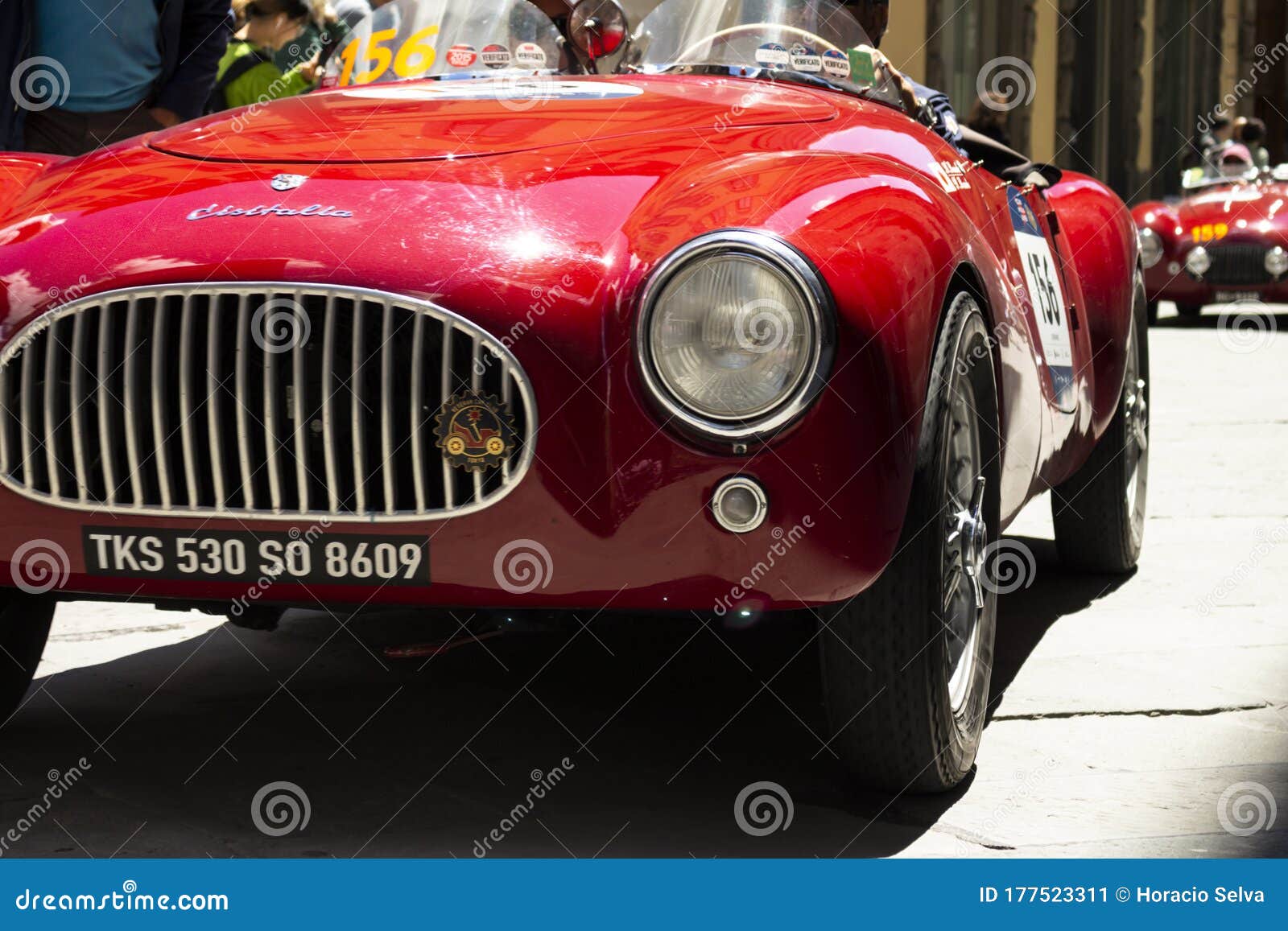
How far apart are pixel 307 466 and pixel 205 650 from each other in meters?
1.75

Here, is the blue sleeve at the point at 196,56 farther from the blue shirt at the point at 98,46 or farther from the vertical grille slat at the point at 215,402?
the vertical grille slat at the point at 215,402

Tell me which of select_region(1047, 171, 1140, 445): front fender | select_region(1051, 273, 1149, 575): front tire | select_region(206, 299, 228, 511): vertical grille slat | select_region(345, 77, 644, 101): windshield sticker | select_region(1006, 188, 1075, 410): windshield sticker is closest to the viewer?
select_region(206, 299, 228, 511): vertical grille slat

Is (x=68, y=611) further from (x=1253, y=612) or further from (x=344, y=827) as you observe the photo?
(x=1253, y=612)

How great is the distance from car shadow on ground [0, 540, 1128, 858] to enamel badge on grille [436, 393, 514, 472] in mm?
382

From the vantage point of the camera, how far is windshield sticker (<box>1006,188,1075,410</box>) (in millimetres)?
4131

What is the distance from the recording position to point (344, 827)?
319 centimetres

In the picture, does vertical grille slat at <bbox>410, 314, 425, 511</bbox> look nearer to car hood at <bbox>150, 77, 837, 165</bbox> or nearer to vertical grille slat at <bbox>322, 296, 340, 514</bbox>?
vertical grille slat at <bbox>322, 296, 340, 514</bbox>

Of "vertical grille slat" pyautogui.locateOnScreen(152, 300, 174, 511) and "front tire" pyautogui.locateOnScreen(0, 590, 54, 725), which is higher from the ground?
"vertical grille slat" pyautogui.locateOnScreen(152, 300, 174, 511)

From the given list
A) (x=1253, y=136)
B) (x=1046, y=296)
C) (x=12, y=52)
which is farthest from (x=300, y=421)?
(x=1253, y=136)

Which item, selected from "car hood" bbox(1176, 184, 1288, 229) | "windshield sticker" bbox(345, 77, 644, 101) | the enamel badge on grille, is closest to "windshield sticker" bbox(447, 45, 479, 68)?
"windshield sticker" bbox(345, 77, 644, 101)

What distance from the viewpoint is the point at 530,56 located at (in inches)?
175

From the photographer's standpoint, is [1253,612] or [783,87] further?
[1253,612]

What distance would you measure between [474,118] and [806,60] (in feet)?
3.28

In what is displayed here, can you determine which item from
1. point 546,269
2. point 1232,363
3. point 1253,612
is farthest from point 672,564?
point 1232,363
